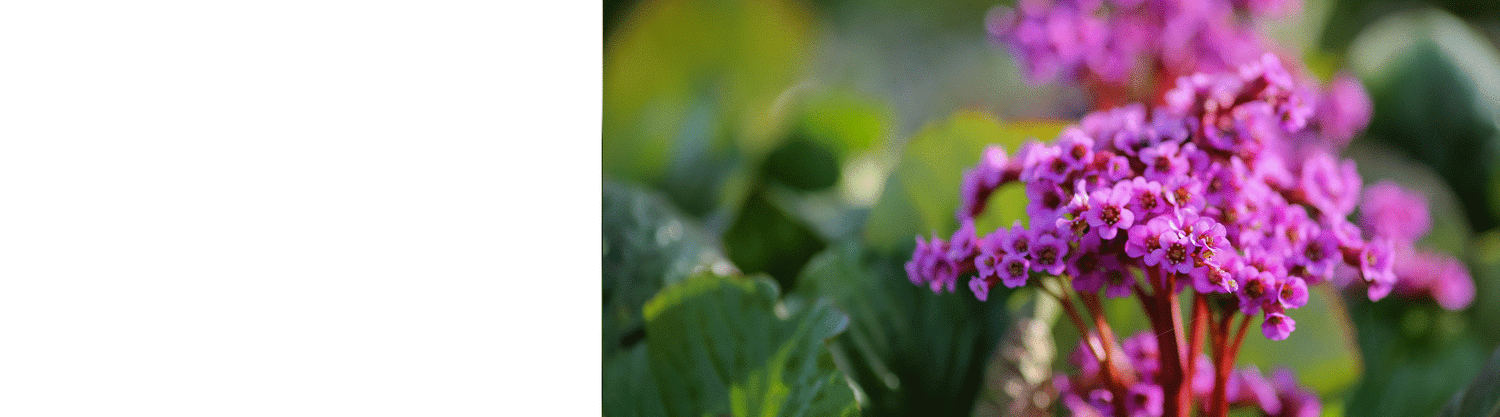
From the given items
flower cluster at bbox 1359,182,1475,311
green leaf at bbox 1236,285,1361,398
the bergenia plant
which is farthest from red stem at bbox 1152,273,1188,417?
flower cluster at bbox 1359,182,1475,311

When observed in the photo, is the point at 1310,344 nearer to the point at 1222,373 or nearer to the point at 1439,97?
the point at 1222,373

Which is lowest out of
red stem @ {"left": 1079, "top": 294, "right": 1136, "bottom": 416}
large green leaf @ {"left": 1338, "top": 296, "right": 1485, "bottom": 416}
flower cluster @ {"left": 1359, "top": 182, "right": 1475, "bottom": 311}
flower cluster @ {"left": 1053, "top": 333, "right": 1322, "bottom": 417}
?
large green leaf @ {"left": 1338, "top": 296, "right": 1485, "bottom": 416}

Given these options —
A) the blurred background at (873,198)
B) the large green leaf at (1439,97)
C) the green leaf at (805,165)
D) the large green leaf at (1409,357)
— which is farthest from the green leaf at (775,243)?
the large green leaf at (1439,97)

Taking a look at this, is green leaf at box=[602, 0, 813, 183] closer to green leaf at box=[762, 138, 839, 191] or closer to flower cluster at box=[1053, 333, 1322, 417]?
green leaf at box=[762, 138, 839, 191]

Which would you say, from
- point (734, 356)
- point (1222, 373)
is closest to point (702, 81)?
point (734, 356)
